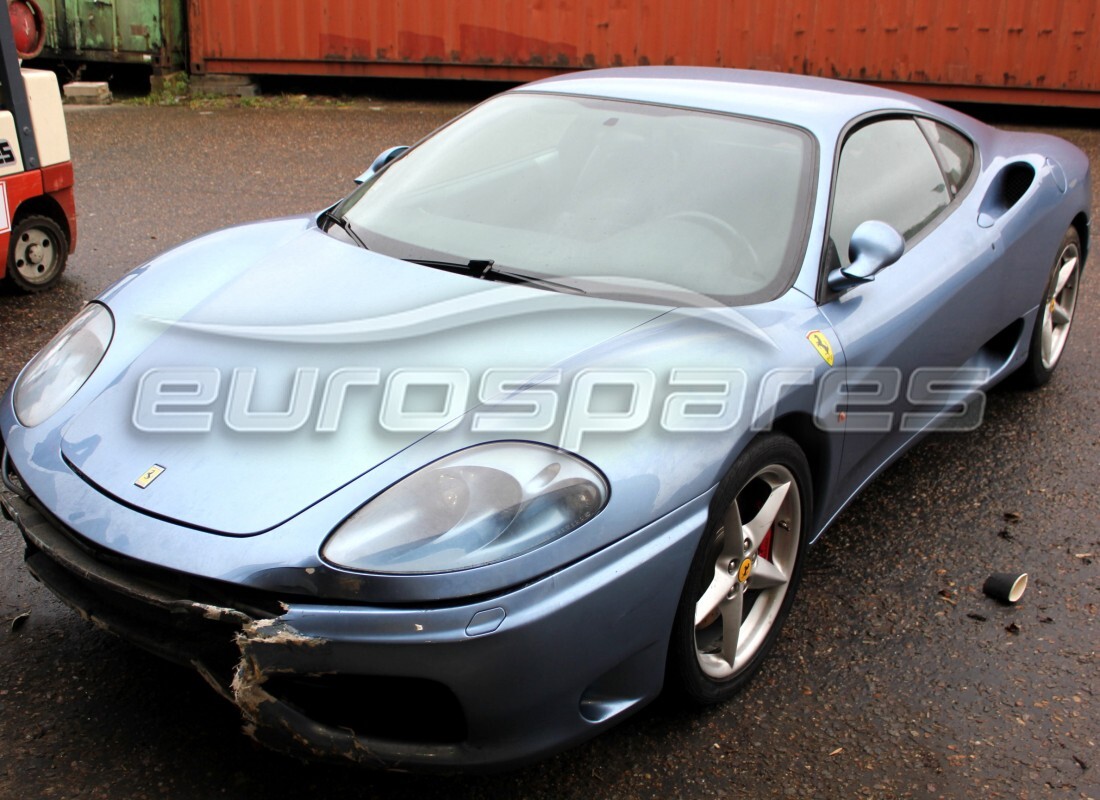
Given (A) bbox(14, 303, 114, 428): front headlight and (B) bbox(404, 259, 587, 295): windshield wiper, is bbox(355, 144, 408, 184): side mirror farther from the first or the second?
(A) bbox(14, 303, 114, 428): front headlight

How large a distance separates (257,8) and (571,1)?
304cm

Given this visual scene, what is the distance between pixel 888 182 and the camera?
3.33 metres

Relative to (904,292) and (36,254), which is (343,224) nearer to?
(904,292)

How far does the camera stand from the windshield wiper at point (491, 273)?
8.92ft

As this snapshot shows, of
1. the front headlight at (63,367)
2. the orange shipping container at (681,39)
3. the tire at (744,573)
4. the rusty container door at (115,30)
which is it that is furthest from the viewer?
the rusty container door at (115,30)

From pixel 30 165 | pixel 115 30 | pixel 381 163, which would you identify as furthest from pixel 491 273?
pixel 115 30

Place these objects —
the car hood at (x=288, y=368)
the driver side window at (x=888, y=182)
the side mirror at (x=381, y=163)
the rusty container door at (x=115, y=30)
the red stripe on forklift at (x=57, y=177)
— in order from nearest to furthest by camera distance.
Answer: the car hood at (x=288, y=368) → the driver side window at (x=888, y=182) → the side mirror at (x=381, y=163) → the red stripe on forklift at (x=57, y=177) → the rusty container door at (x=115, y=30)

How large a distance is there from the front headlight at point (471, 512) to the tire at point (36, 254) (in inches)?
142

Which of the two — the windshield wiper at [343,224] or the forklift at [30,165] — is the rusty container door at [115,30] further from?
the windshield wiper at [343,224]

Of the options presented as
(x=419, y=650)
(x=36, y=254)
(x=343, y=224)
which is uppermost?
(x=343, y=224)

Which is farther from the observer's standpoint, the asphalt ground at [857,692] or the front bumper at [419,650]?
the asphalt ground at [857,692]

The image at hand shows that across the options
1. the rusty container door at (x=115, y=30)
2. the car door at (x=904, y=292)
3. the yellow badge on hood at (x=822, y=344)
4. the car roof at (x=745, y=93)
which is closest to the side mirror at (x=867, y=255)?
the car door at (x=904, y=292)

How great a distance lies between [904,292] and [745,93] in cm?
76

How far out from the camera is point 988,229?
359cm
